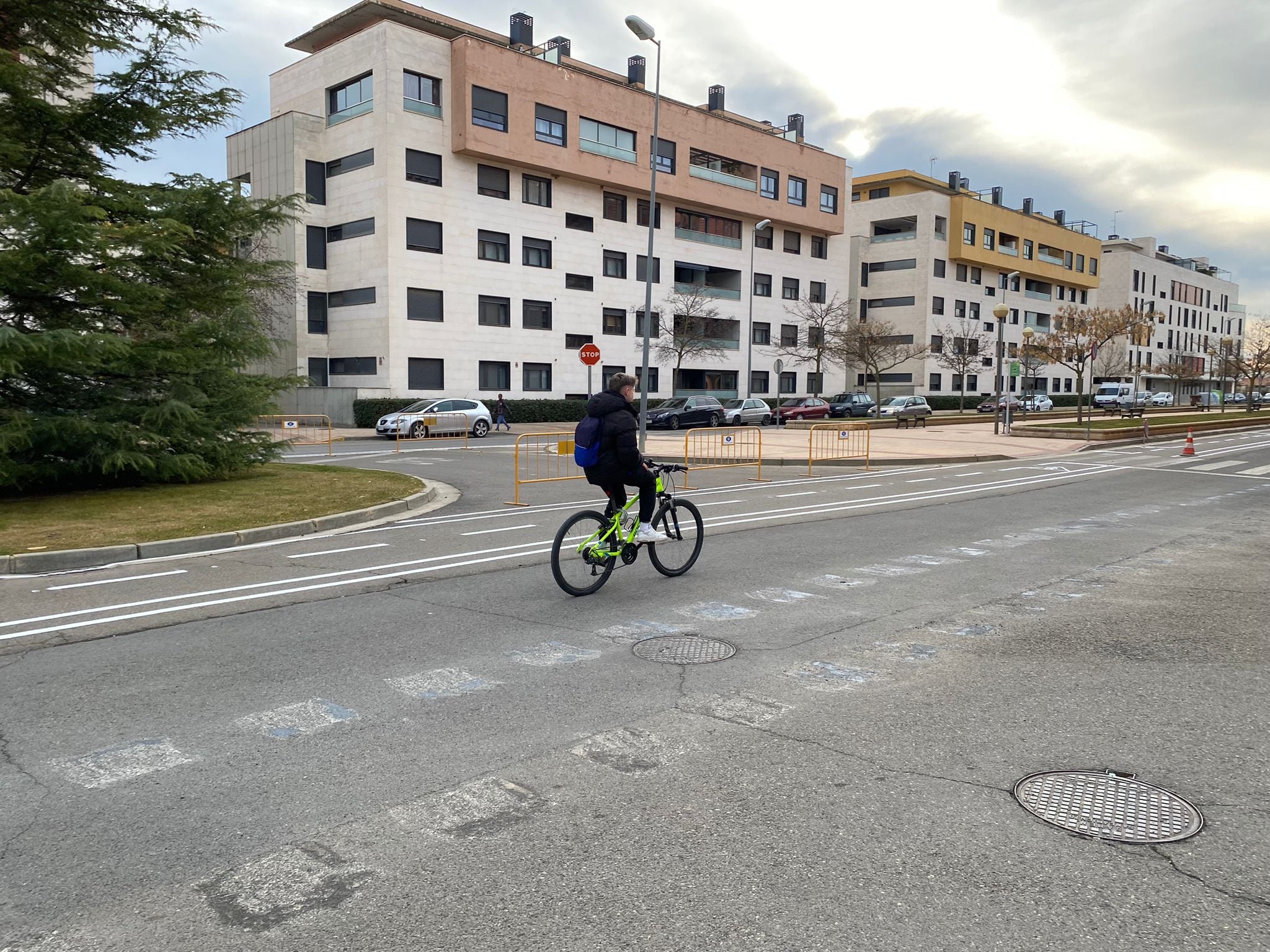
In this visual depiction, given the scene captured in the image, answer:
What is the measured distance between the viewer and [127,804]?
3.74 m

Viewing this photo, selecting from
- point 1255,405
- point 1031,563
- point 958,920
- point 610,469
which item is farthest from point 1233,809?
Answer: point 1255,405

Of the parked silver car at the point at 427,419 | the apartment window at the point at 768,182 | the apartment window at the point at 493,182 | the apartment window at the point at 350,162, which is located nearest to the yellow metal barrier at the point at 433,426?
the parked silver car at the point at 427,419

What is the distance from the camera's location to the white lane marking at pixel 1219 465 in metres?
21.9

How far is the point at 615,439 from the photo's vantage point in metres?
7.57

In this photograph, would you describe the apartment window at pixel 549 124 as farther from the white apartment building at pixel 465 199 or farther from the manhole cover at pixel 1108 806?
the manhole cover at pixel 1108 806

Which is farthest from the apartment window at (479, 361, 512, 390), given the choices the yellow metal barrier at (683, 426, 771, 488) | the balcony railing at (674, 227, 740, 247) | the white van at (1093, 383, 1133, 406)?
the white van at (1093, 383, 1133, 406)

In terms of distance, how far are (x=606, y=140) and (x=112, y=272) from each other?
37.6m

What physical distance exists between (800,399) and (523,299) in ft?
57.8

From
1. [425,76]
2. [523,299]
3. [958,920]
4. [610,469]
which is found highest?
[425,76]

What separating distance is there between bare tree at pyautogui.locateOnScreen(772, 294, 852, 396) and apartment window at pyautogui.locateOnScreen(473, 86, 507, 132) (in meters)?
23.8

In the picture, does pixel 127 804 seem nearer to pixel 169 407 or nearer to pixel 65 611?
pixel 65 611

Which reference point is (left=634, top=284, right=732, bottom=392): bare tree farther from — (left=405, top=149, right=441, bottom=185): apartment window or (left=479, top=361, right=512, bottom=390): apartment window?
(left=405, top=149, right=441, bottom=185): apartment window

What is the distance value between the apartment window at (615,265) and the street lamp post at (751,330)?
7.59 m

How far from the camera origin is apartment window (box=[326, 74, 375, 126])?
40469mm
